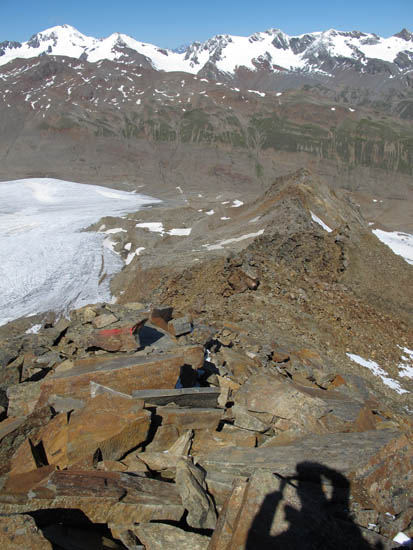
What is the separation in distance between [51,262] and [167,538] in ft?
103

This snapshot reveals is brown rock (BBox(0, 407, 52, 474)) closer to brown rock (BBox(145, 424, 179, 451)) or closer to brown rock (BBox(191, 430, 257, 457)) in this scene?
brown rock (BBox(145, 424, 179, 451))

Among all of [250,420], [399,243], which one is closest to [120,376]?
[250,420]

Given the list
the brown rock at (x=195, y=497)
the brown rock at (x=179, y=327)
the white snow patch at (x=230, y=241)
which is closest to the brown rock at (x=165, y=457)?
the brown rock at (x=195, y=497)

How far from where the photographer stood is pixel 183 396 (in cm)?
554

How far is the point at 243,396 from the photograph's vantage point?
6.16 metres

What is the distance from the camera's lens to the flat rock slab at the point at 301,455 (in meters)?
4.46

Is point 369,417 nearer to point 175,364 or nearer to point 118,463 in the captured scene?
point 175,364

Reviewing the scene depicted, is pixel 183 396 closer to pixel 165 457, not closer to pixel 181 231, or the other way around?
pixel 165 457

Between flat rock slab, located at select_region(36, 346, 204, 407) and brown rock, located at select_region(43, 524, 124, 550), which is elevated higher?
flat rock slab, located at select_region(36, 346, 204, 407)

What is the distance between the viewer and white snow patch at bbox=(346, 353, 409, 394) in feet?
35.9

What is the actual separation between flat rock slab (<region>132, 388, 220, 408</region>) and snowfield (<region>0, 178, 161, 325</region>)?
1964 cm

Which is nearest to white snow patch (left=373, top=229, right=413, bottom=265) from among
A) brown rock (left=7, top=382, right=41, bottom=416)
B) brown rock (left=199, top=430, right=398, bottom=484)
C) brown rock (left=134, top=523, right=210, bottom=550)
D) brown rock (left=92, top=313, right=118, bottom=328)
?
brown rock (left=92, top=313, right=118, bottom=328)

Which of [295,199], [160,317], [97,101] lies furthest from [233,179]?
[160,317]

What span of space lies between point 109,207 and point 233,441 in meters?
59.4
